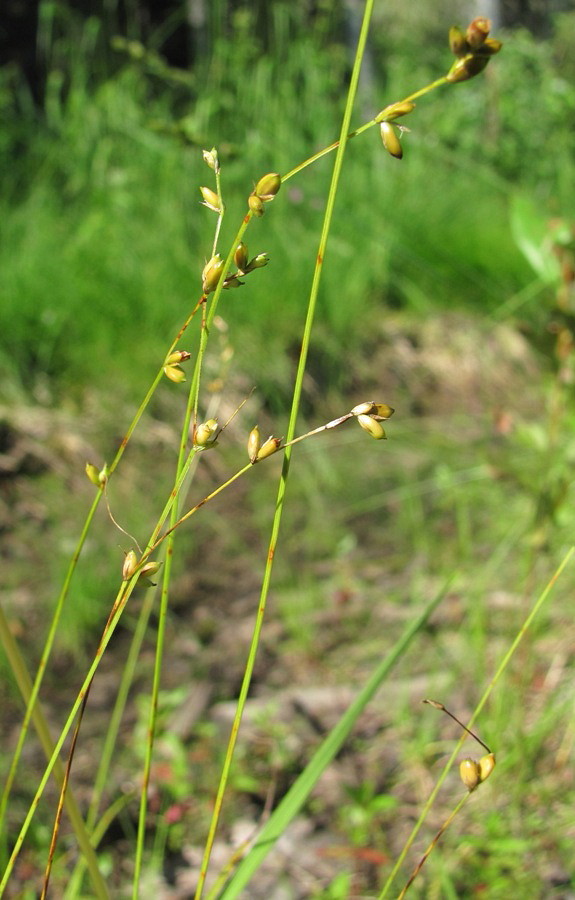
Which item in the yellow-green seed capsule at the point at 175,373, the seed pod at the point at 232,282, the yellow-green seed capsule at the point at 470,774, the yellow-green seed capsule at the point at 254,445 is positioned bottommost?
the yellow-green seed capsule at the point at 470,774

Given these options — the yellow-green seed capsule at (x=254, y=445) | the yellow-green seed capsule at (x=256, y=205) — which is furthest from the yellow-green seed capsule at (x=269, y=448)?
the yellow-green seed capsule at (x=256, y=205)

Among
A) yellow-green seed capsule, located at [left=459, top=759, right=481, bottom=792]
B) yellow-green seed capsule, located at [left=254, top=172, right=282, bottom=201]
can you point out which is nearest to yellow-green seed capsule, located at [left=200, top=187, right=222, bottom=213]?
yellow-green seed capsule, located at [left=254, top=172, right=282, bottom=201]

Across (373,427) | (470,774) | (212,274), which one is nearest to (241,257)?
(212,274)

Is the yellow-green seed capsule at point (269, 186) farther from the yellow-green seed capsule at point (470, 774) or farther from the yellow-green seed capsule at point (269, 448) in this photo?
the yellow-green seed capsule at point (470, 774)

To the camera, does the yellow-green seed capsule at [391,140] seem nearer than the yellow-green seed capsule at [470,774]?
Yes

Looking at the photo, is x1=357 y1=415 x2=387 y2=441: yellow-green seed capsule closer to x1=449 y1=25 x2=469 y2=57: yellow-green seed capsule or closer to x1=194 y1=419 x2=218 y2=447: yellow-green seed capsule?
x1=194 y1=419 x2=218 y2=447: yellow-green seed capsule

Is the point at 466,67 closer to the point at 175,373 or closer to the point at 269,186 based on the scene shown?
the point at 269,186

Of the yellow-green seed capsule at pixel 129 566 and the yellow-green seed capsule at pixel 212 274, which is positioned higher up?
the yellow-green seed capsule at pixel 212 274
